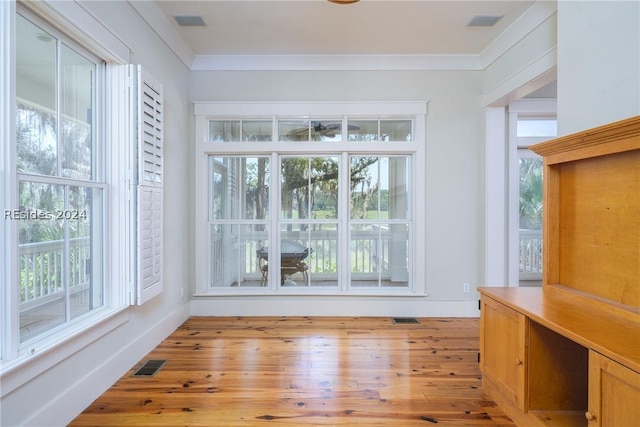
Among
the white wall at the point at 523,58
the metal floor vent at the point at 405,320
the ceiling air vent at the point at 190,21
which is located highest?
the ceiling air vent at the point at 190,21

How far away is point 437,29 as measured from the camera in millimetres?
3156

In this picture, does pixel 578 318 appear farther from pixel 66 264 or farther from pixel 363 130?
pixel 66 264

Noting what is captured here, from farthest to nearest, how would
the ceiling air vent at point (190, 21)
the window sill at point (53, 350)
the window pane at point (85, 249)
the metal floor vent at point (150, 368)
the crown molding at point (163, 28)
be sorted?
the ceiling air vent at point (190, 21) < the crown molding at point (163, 28) < the metal floor vent at point (150, 368) < the window pane at point (85, 249) < the window sill at point (53, 350)

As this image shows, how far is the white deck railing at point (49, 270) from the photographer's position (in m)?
A: 1.75

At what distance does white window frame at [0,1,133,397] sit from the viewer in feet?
5.02

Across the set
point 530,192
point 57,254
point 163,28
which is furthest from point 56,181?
Result: point 530,192

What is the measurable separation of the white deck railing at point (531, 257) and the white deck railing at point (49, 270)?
561 cm

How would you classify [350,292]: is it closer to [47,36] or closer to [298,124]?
[298,124]

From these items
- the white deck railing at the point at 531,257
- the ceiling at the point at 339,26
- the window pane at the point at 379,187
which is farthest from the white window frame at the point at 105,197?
the white deck railing at the point at 531,257

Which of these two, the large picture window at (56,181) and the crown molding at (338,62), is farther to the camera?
the crown molding at (338,62)

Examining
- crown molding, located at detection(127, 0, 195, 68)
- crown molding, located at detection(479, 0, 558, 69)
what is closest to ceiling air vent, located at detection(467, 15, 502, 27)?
crown molding, located at detection(479, 0, 558, 69)

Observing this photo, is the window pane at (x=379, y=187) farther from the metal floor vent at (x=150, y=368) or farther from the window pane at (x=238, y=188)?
the metal floor vent at (x=150, y=368)

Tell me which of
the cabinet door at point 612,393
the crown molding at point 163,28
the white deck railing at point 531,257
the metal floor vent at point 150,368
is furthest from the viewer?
the white deck railing at point 531,257

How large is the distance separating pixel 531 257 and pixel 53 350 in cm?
595
